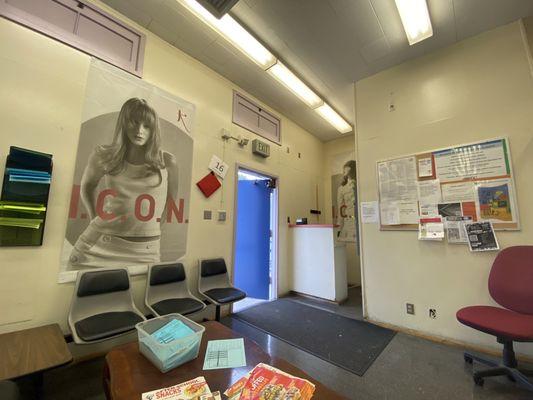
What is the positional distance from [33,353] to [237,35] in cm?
319

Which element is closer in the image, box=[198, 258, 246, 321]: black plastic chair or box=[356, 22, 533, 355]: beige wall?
box=[356, 22, 533, 355]: beige wall

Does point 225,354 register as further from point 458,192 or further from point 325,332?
point 458,192

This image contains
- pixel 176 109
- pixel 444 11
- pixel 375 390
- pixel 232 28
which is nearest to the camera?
pixel 375 390

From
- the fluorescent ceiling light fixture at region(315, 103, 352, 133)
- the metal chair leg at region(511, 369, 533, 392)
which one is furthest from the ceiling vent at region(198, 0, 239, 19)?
the metal chair leg at region(511, 369, 533, 392)

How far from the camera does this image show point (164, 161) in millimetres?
2555

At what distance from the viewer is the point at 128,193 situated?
7.41ft

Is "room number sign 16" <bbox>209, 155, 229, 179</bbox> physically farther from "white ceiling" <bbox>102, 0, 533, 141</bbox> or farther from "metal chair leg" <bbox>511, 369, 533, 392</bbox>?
"metal chair leg" <bbox>511, 369, 533, 392</bbox>

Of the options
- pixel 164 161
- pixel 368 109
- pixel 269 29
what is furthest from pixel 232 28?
pixel 368 109

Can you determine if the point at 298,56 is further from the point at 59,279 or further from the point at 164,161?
the point at 59,279

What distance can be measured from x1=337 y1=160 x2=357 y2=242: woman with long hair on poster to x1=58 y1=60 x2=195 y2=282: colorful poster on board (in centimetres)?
321

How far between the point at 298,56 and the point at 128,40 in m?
1.95

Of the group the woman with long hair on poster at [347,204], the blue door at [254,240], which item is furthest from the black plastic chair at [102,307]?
the woman with long hair on poster at [347,204]

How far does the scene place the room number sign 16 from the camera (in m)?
3.01

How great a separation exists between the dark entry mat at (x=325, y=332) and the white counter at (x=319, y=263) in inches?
18.6
